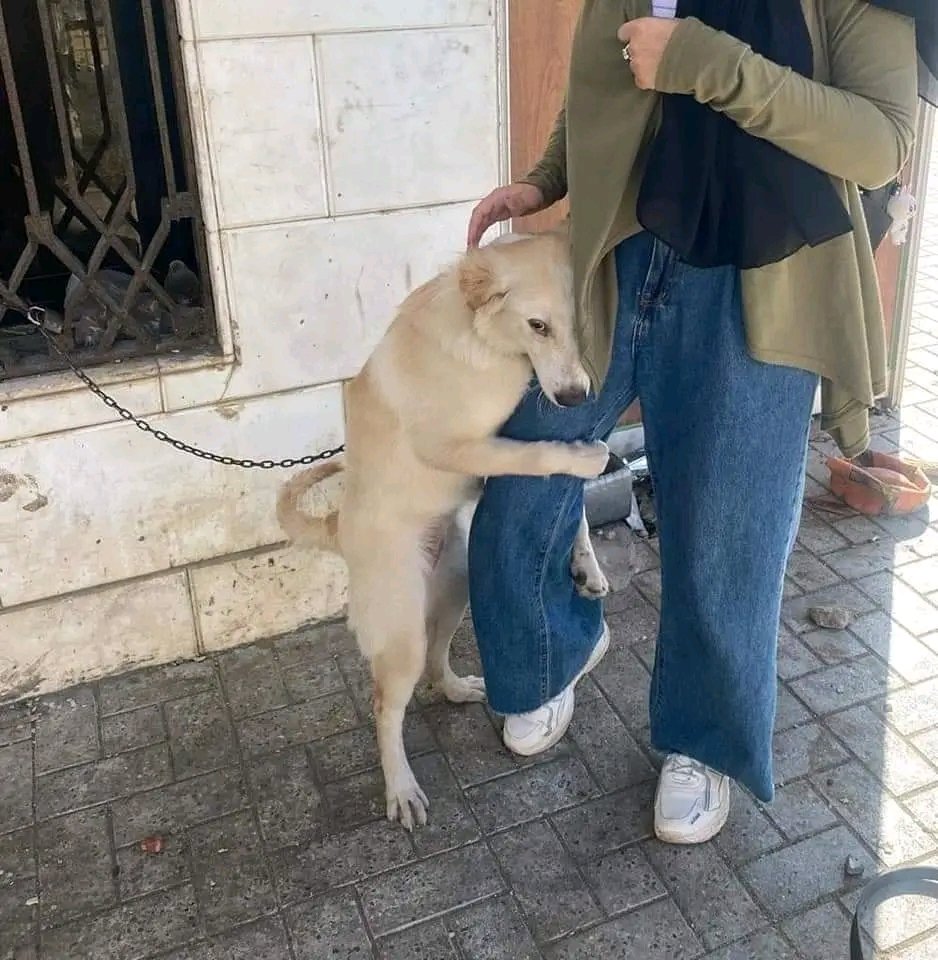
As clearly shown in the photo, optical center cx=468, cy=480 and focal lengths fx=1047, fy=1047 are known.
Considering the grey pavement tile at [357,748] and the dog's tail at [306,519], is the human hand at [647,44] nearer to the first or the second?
the dog's tail at [306,519]

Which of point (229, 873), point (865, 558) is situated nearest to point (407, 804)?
point (229, 873)

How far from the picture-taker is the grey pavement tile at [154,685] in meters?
3.36

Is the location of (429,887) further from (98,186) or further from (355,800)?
(98,186)

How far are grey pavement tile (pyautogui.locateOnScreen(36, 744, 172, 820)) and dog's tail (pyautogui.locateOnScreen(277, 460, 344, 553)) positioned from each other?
79 cm

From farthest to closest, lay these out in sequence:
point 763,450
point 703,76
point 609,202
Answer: point 763,450 → point 609,202 → point 703,76

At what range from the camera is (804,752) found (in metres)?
2.98

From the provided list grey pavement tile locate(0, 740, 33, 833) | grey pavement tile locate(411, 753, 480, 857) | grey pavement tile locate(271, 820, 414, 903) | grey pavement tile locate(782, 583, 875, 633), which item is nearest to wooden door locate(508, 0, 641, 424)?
grey pavement tile locate(782, 583, 875, 633)

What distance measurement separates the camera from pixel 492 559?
270cm

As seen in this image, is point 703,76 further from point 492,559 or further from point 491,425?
point 492,559

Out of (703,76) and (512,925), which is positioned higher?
(703,76)

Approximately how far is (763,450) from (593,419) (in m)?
0.44

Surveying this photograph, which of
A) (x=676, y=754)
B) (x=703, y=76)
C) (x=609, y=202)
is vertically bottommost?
(x=676, y=754)

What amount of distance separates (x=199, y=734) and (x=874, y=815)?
6.37 feet

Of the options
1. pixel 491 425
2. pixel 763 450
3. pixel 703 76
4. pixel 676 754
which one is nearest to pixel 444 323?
pixel 491 425
